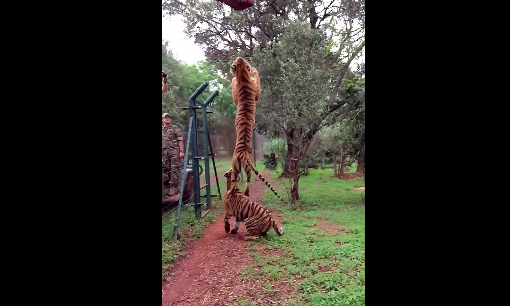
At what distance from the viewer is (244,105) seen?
13.5 ft

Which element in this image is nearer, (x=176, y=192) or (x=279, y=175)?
(x=176, y=192)

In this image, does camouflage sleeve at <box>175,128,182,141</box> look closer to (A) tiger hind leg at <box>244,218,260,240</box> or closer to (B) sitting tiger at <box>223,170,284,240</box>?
(B) sitting tiger at <box>223,170,284,240</box>

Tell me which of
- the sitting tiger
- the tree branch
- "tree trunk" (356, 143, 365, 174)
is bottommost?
the sitting tiger

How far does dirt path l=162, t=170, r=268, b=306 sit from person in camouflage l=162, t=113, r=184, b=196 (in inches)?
43.6

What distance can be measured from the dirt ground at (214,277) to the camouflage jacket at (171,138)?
1481mm

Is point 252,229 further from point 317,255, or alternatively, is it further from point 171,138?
point 171,138

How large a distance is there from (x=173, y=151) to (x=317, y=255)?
9.03 ft

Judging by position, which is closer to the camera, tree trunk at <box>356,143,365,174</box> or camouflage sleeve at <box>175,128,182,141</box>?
camouflage sleeve at <box>175,128,182,141</box>

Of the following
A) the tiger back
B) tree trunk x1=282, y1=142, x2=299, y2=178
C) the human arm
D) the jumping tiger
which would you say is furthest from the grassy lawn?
the human arm

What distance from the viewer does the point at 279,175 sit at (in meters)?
7.89

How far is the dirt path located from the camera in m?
2.68
